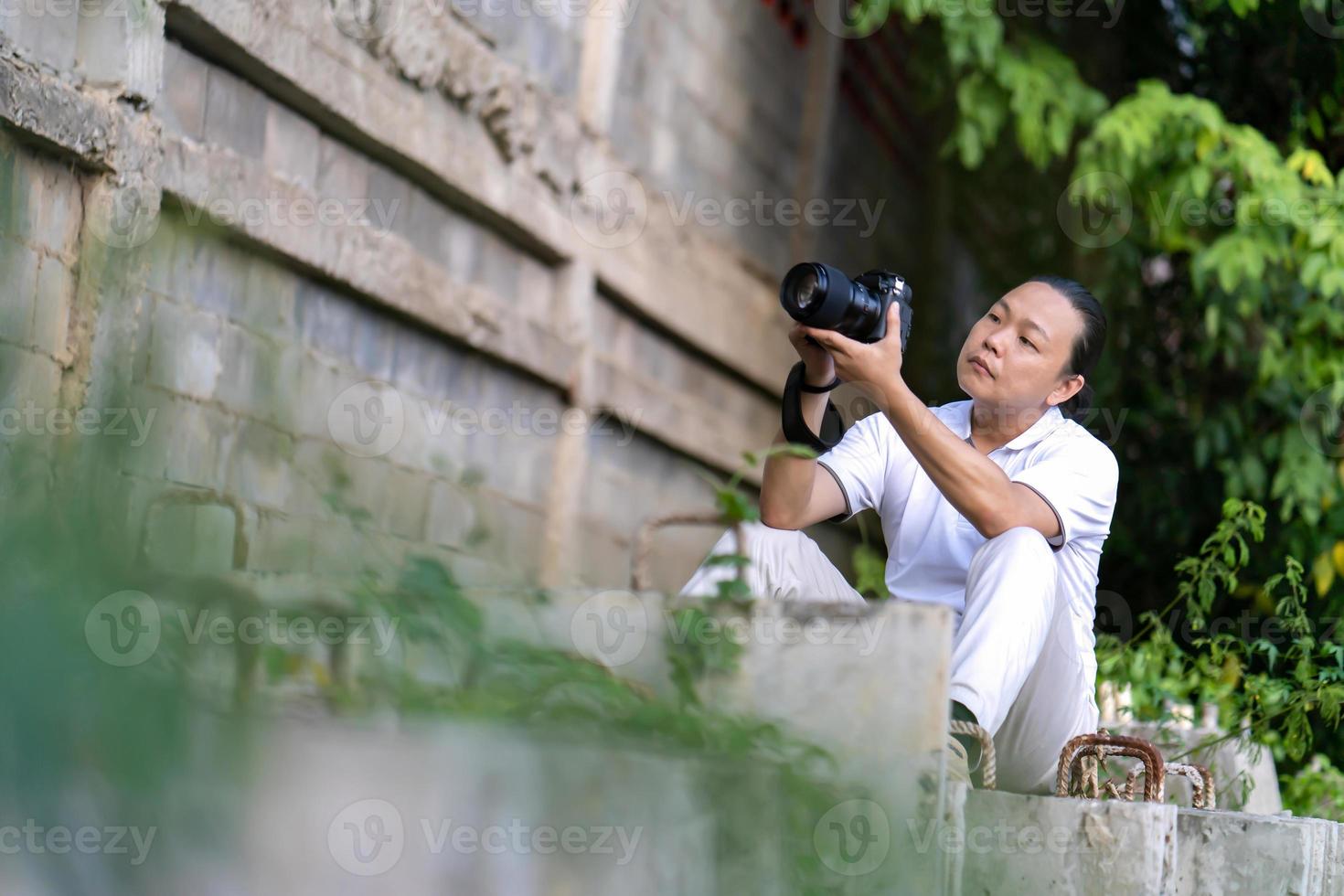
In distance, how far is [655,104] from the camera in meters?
4.68

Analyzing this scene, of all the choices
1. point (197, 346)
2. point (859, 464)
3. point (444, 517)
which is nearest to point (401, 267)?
point (197, 346)

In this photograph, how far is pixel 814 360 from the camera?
209 centimetres

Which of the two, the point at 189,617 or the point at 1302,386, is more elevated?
the point at 1302,386

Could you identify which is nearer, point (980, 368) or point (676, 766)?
point (676, 766)

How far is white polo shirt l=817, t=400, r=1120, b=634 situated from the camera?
6.76ft

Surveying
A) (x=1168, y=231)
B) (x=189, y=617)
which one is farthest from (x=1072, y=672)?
(x=1168, y=231)

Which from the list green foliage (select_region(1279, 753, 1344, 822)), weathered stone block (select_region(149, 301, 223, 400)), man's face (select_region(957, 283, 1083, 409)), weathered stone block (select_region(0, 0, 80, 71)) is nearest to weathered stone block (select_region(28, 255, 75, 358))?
weathered stone block (select_region(149, 301, 223, 400))

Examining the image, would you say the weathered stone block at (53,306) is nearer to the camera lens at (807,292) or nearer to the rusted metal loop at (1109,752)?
the camera lens at (807,292)

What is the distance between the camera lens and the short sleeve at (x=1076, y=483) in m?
2.02

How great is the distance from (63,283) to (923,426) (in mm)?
1411

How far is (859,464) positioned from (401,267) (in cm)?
141

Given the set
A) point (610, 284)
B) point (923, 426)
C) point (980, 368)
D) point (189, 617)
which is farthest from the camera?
point (610, 284)

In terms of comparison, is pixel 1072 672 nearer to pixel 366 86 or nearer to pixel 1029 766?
pixel 1029 766

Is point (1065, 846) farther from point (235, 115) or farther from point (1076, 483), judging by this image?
point (235, 115)
